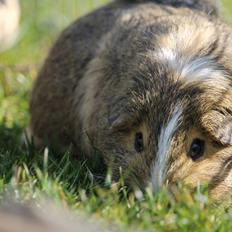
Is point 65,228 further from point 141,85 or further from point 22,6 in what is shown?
point 22,6

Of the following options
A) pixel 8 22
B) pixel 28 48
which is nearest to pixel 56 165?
pixel 8 22

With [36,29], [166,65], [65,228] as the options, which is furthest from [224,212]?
[36,29]

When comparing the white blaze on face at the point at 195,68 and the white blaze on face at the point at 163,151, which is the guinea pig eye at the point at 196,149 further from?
the white blaze on face at the point at 195,68

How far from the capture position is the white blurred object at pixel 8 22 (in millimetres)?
6648

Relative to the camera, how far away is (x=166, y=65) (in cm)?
414

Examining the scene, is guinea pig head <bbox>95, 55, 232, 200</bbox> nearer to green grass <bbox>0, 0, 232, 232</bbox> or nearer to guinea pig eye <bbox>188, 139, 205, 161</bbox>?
guinea pig eye <bbox>188, 139, 205, 161</bbox>

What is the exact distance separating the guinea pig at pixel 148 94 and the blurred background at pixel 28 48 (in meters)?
0.80

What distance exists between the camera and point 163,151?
3773 millimetres

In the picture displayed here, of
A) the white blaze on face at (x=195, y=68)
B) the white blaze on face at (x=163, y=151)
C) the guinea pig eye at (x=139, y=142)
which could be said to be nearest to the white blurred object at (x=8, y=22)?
the white blaze on face at (x=195, y=68)

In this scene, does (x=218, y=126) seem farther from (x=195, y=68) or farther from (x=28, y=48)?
(x=28, y=48)

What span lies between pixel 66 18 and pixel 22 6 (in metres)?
0.56

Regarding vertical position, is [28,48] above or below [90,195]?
below

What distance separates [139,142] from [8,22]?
3.35 meters

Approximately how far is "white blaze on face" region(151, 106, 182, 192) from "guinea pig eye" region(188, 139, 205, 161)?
0.16m
